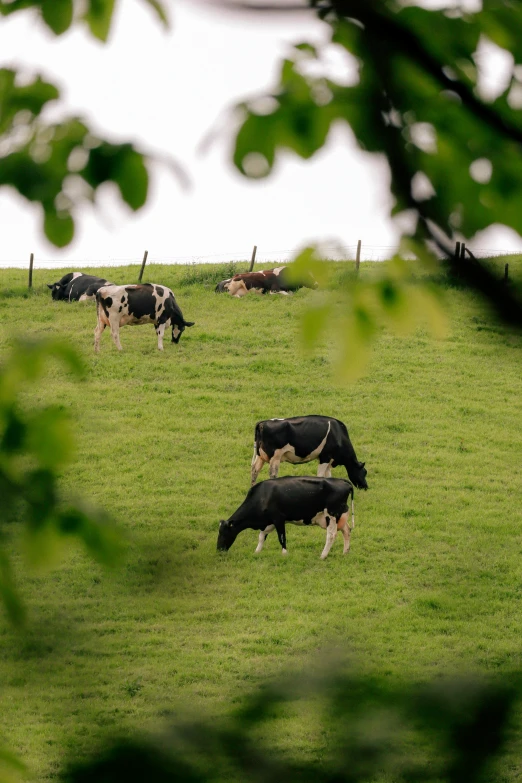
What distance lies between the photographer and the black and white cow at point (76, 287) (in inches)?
1224

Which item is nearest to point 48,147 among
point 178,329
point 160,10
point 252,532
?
point 160,10

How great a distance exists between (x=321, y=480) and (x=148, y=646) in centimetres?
440

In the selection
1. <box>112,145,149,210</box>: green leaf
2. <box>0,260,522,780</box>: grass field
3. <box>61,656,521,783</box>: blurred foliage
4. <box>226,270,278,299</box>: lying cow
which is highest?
<box>112,145,149,210</box>: green leaf

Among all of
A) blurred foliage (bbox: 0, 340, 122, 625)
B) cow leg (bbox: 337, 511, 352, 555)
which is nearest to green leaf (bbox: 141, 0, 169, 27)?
blurred foliage (bbox: 0, 340, 122, 625)

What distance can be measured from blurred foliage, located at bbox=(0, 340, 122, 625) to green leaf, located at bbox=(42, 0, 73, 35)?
79cm

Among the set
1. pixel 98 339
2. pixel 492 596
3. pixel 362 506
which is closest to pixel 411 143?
pixel 492 596

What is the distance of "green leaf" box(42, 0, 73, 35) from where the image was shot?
89.1 inches

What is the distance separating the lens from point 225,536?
16969mm

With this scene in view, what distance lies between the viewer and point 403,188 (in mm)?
1506

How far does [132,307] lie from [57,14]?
2440 centimetres

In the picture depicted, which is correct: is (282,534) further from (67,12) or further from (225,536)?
(67,12)

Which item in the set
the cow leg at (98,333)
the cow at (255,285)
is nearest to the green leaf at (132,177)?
the cow leg at (98,333)

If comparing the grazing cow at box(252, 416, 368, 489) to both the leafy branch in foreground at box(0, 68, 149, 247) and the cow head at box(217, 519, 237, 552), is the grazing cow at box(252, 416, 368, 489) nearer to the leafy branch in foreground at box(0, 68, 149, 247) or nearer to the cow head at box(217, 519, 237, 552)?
the cow head at box(217, 519, 237, 552)

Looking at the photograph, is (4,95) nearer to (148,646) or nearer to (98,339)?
(148,646)
